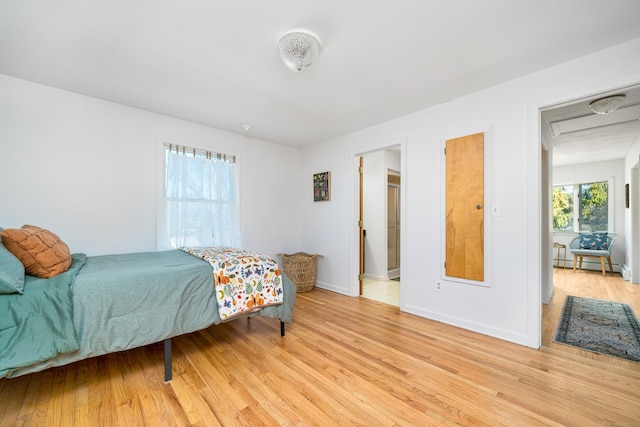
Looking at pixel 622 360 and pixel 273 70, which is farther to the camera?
pixel 273 70

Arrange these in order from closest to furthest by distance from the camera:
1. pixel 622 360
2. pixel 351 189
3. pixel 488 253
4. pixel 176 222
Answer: pixel 622 360
pixel 488 253
pixel 176 222
pixel 351 189

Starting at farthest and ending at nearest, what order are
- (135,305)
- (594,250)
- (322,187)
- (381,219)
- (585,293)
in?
(594,250)
(381,219)
(322,187)
(585,293)
(135,305)

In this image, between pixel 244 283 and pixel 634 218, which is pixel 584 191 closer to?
pixel 634 218

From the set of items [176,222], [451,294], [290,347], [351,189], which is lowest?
[290,347]

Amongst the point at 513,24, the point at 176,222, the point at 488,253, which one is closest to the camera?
the point at 513,24

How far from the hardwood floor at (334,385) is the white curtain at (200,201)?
4.46ft

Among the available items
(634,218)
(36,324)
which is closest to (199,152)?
(36,324)

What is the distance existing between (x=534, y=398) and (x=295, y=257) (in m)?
3.14

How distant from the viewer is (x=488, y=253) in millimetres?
2527

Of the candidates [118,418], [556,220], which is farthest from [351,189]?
[556,220]

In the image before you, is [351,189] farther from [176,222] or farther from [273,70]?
[176,222]

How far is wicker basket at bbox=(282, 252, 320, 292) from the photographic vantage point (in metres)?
4.01

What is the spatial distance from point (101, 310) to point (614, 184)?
8.43 meters

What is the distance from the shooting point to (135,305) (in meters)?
1.72
